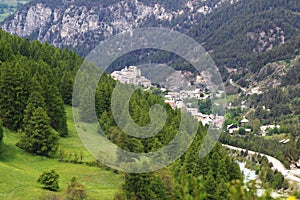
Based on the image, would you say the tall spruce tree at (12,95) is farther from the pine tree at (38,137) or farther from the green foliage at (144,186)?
the green foliage at (144,186)

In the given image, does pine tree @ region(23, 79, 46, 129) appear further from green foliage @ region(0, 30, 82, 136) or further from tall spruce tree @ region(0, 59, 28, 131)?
tall spruce tree @ region(0, 59, 28, 131)

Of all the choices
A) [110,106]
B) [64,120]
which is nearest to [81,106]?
[110,106]

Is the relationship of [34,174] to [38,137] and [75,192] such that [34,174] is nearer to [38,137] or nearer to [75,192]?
[75,192]

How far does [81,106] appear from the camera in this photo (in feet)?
282

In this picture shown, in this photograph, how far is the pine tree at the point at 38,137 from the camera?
62875 mm

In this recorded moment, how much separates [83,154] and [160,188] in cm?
1655

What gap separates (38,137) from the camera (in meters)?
63.9

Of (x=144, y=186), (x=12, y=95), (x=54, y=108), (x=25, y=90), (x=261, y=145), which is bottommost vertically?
(x=261, y=145)

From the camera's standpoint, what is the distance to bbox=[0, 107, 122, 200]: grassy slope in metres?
48.8

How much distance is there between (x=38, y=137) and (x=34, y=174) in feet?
30.4

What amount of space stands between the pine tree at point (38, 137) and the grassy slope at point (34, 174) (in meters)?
1.05

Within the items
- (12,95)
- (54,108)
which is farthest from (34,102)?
(54,108)

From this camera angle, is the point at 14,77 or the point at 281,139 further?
the point at 281,139

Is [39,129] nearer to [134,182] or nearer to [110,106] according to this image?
[134,182]
